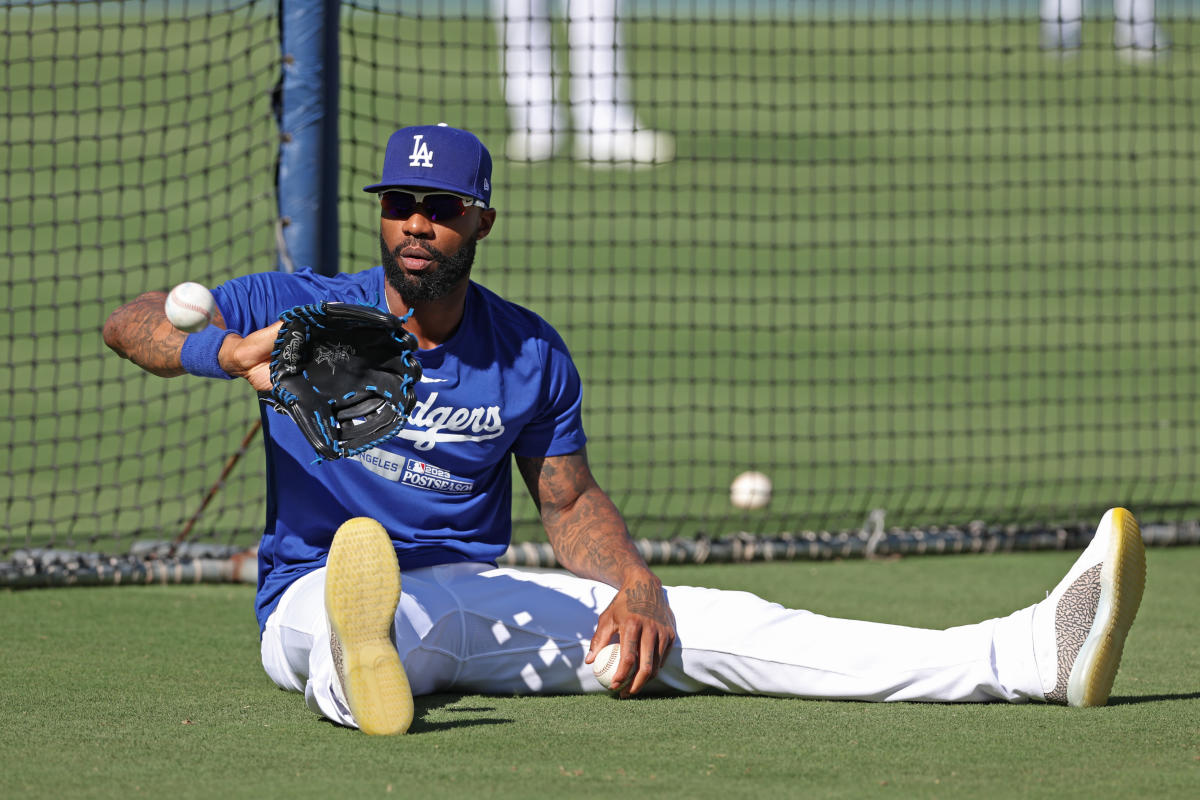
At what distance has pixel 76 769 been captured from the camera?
297cm

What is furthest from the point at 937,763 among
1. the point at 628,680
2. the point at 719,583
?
the point at 719,583

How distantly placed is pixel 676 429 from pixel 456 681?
5063 millimetres

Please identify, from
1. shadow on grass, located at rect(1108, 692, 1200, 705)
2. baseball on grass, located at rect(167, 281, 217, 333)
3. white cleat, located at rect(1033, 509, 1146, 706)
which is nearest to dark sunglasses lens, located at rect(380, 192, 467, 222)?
baseball on grass, located at rect(167, 281, 217, 333)

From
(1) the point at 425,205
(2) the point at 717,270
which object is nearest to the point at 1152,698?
(1) the point at 425,205

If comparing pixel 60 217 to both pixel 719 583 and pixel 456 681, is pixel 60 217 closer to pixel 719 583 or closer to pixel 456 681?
pixel 719 583

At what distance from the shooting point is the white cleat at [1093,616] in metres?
3.46

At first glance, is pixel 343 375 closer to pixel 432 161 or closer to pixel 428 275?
pixel 428 275


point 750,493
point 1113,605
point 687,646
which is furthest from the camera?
point 750,493

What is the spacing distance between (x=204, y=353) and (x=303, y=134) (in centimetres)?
234

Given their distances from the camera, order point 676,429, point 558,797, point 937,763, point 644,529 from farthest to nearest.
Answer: point 676,429 < point 644,529 < point 937,763 < point 558,797

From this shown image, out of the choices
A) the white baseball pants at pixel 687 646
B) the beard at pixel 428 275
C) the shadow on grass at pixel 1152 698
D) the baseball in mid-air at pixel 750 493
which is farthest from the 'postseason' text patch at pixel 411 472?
the baseball in mid-air at pixel 750 493

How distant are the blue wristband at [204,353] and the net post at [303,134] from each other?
214cm

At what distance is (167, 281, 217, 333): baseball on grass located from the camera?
338 centimetres

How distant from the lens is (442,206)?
149 inches
